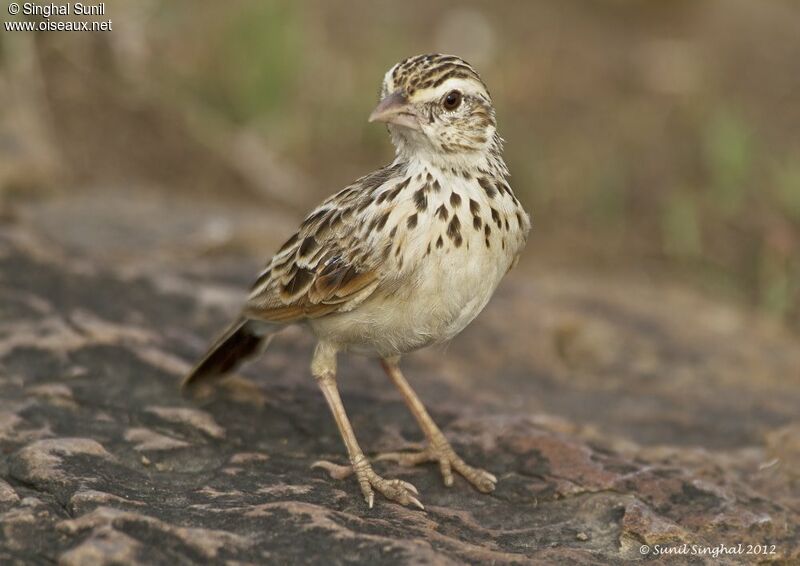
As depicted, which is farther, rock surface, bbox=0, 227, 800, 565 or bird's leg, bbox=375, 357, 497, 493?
bird's leg, bbox=375, 357, 497, 493

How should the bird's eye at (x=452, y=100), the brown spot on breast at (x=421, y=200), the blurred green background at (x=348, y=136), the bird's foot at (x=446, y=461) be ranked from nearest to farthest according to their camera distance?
the brown spot on breast at (x=421, y=200)
the bird's eye at (x=452, y=100)
the bird's foot at (x=446, y=461)
the blurred green background at (x=348, y=136)

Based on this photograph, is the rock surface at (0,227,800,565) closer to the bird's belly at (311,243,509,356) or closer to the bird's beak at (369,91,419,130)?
the bird's belly at (311,243,509,356)

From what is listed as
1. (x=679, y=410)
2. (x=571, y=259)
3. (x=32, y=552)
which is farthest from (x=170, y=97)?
(x=32, y=552)

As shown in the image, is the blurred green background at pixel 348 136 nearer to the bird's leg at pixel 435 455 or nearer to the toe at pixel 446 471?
the bird's leg at pixel 435 455

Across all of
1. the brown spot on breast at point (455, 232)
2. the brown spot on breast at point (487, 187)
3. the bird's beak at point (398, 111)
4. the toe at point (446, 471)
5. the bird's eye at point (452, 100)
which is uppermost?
the bird's eye at point (452, 100)

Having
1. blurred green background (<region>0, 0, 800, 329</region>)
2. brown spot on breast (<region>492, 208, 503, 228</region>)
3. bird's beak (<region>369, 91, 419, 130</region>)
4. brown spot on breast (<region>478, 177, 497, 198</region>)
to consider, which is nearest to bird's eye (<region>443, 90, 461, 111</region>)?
bird's beak (<region>369, 91, 419, 130</region>)

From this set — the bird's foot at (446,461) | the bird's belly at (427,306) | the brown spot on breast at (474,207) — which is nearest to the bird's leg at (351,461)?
the bird's belly at (427,306)

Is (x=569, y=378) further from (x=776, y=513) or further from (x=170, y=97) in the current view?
(x=170, y=97)
